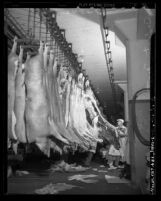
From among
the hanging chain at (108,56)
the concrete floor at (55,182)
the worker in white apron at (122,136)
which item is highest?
the hanging chain at (108,56)

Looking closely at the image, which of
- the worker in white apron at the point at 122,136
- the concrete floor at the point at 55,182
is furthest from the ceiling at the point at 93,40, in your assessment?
the concrete floor at the point at 55,182

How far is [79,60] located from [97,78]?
0.21m

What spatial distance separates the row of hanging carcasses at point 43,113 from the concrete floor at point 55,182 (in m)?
0.16

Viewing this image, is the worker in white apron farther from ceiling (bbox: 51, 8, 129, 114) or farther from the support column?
ceiling (bbox: 51, 8, 129, 114)

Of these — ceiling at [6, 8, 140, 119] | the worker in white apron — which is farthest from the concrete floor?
ceiling at [6, 8, 140, 119]

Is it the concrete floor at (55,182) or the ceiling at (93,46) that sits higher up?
the ceiling at (93,46)

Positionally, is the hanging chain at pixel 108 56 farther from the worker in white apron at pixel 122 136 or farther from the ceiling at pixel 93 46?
the worker in white apron at pixel 122 136

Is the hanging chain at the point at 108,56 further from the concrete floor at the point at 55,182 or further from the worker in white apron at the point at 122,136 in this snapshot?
the concrete floor at the point at 55,182

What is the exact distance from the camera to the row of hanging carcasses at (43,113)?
7.18ft

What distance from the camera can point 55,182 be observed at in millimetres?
2182

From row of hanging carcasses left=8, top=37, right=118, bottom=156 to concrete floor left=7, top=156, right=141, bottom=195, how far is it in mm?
157

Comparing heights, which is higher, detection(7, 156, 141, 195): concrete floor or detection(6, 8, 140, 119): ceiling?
detection(6, 8, 140, 119): ceiling

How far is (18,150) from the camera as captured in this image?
7.17 ft

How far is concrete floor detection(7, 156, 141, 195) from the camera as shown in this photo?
2148 mm
